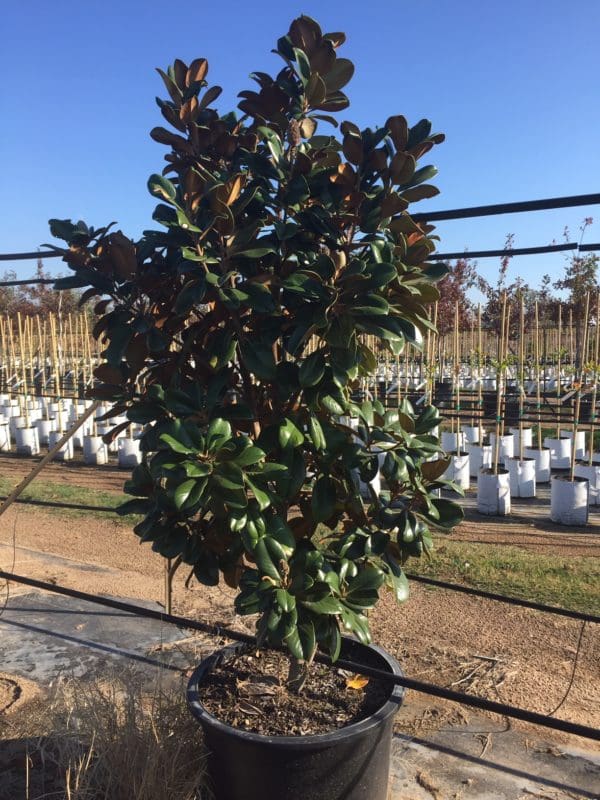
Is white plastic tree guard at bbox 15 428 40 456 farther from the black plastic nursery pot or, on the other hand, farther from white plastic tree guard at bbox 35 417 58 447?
the black plastic nursery pot

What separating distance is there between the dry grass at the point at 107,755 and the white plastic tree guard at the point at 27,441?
9.32m

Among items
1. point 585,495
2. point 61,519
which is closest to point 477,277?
point 585,495

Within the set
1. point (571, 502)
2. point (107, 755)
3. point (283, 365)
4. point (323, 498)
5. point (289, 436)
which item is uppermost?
point (283, 365)

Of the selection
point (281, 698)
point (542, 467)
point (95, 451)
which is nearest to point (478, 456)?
point (542, 467)

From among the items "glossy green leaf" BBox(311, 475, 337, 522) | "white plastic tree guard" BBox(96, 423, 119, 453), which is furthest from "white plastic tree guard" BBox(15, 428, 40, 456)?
"glossy green leaf" BBox(311, 475, 337, 522)

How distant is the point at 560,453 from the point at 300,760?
8541 millimetres

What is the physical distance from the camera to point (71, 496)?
764 centimetres

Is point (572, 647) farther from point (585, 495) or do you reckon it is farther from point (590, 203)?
point (585, 495)

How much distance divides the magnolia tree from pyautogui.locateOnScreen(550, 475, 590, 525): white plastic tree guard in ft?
17.5

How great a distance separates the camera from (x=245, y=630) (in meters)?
3.46

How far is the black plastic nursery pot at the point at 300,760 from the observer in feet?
5.70

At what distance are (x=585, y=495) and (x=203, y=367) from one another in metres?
5.84

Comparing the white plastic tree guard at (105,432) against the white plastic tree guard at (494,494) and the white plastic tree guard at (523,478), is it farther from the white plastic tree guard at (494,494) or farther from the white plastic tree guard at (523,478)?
the white plastic tree guard at (523,478)

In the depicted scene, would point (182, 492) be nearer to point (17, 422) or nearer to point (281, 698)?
point (281, 698)
